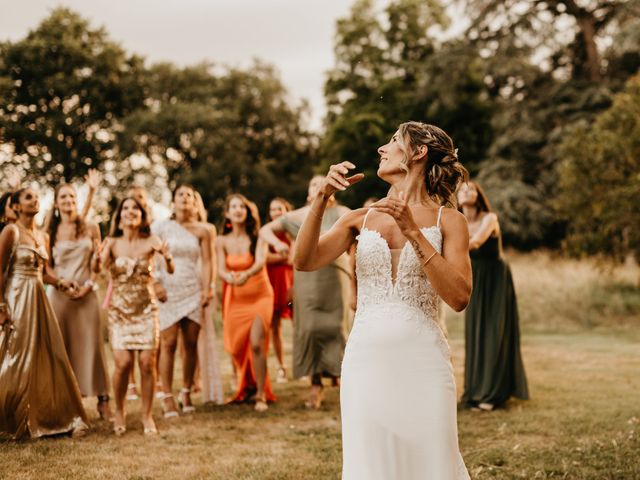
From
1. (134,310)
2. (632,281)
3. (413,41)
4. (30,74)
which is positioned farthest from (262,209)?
(134,310)

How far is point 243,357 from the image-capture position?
9133mm

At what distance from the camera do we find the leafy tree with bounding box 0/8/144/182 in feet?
100

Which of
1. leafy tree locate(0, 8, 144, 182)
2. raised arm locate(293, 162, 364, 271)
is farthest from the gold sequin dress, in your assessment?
leafy tree locate(0, 8, 144, 182)

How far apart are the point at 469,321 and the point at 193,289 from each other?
325cm

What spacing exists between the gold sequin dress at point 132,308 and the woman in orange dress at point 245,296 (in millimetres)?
1568

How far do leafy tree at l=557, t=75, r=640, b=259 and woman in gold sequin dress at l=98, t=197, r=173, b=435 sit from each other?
45.8ft

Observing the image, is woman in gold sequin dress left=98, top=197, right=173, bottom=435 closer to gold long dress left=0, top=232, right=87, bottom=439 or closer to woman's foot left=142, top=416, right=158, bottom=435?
woman's foot left=142, top=416, right=158, bottom=435

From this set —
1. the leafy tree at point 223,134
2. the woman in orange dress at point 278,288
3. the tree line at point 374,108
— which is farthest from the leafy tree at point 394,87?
the woman in orange dress at point 278,288

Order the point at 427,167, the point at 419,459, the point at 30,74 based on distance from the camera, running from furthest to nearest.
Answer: the point at 30,74 < the point at 427,167 < the point at 419,459

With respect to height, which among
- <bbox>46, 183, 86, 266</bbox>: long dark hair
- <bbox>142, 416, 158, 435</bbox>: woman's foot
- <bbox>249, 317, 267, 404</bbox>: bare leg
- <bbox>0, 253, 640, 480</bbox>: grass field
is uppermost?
<bbox>46, 183, 86, 266</bbox>: long dark hair

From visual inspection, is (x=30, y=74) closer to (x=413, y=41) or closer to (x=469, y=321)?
(x=413, y=41)

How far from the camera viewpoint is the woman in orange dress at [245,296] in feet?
28.7

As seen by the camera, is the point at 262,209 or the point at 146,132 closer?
the point at 146,132

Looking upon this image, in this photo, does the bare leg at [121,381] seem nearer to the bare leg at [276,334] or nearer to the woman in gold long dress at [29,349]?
the woman in gold long dress at [29,349]
